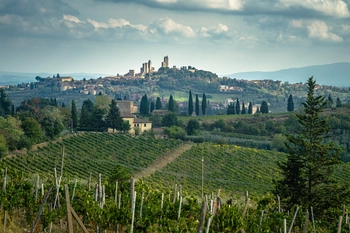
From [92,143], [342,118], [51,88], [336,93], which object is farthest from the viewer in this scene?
[51,88]

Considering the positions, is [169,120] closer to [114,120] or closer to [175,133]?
[175,133]

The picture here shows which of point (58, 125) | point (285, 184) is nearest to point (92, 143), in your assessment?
point (58, 125)

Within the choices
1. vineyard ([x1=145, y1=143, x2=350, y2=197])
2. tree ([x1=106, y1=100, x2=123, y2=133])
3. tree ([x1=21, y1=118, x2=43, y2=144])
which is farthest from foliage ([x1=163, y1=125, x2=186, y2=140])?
tree ([x1=21, y1=118, x2=43, y2=144])

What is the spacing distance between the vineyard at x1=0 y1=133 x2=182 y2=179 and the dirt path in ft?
1.74

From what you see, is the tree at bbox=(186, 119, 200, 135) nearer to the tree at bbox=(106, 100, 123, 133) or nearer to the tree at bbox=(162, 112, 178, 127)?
the tree at bbox=(162, 112, 178, 127)

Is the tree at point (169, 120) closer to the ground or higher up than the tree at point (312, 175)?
closer to the ground

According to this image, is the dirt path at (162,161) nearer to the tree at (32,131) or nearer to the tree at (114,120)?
the tree at (114,120)

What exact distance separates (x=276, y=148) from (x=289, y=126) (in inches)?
652

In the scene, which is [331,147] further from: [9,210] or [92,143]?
[92,143]

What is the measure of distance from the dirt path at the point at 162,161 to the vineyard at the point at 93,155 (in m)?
0.53

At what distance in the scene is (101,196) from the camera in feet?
53.0

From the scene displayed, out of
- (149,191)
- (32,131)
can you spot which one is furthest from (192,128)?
(149,191)

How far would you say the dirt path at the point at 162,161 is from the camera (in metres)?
42.8

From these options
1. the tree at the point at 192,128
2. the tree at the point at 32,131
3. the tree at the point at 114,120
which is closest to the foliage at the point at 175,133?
the tree at the point at 192,128
